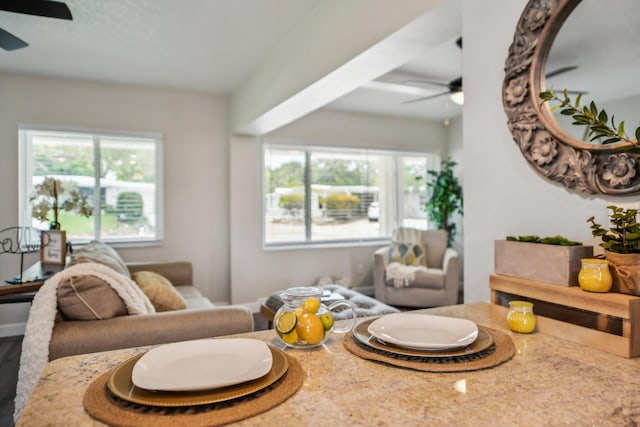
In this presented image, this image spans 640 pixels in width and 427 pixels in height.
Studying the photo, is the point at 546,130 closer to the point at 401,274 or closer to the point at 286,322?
the point at 286,322

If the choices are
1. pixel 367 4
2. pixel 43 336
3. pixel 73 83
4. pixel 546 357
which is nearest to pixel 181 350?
pixel 546 357

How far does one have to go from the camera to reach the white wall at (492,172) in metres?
1.35

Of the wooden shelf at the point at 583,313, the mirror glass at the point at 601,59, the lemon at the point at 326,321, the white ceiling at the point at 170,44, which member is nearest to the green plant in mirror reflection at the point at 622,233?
the wooden shelf at the point at 583,313

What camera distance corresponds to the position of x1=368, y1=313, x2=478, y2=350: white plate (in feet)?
3.28

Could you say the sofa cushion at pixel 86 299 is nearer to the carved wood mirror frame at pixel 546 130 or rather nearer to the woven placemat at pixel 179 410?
the woven placemat at pixel 179 410

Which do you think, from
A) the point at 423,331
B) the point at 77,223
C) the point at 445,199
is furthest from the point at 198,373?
the point at 445,199

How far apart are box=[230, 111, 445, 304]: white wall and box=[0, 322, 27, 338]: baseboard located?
198 centimetres

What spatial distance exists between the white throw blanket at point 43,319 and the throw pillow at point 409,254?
3.35 metres

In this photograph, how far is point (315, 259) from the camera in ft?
Answer: 16.9

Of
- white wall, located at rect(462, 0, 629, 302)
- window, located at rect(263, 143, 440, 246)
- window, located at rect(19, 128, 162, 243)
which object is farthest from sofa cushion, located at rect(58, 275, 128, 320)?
window, located at rect(263, 143, 440, 246)

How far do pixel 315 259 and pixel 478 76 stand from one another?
377 cm

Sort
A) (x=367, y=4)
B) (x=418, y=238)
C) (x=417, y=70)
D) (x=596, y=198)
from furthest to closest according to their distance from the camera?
1. (x=418, y=238)
2. (x=417, y=70)
3. (x=367, y=4)
4. (x=596, y=198)

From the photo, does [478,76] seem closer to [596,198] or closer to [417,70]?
[596,198]

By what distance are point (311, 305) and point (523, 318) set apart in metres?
0.60
